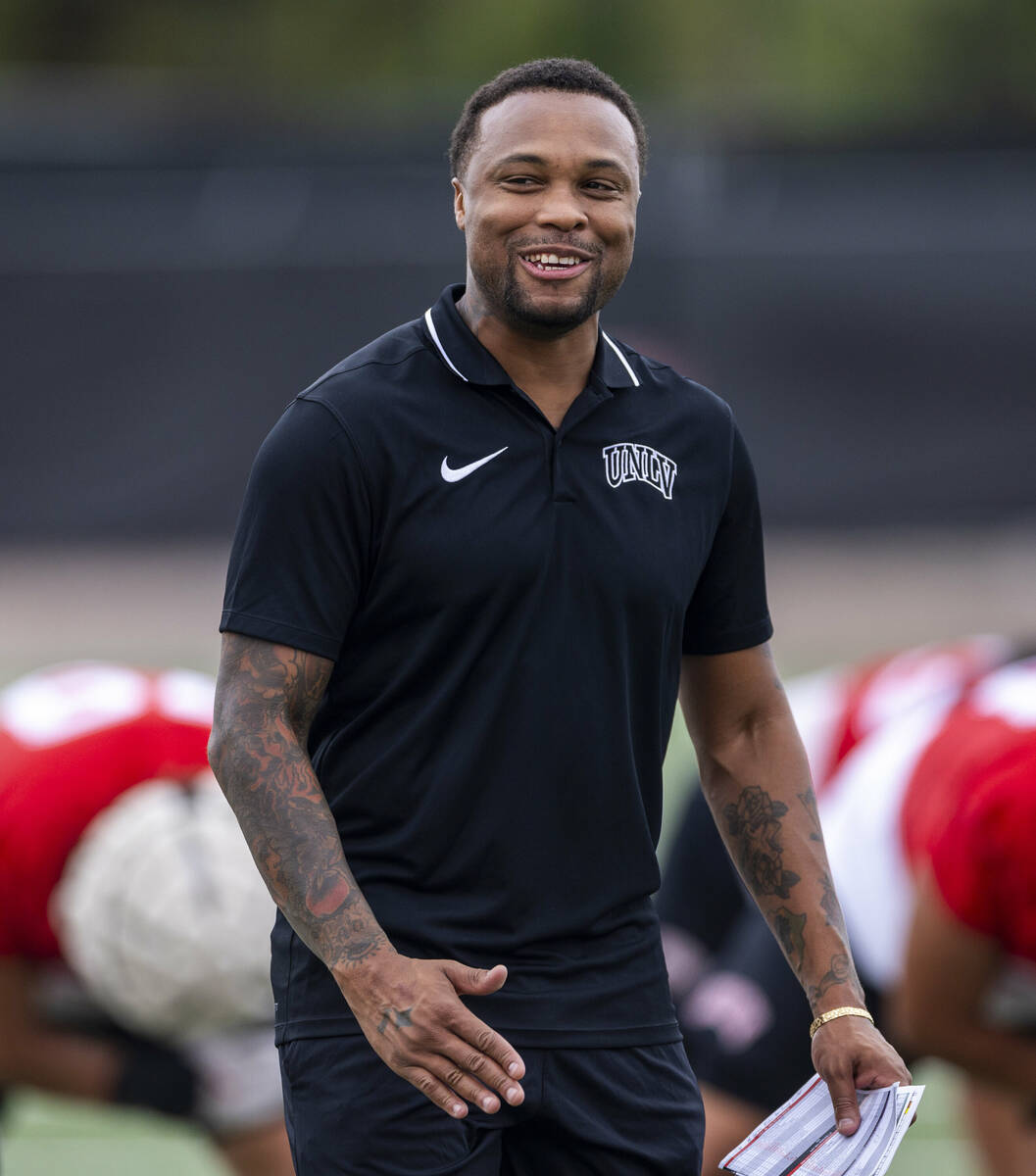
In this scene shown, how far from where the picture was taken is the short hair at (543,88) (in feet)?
9.20

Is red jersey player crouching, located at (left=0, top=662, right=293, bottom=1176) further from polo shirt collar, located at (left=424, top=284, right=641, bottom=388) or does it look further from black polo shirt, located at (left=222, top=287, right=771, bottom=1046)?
polo shirt collar, located at (left=424, top=284, right=641, bottom=388)

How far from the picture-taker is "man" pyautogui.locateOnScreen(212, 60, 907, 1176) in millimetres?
2559

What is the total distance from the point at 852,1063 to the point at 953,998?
115 centimetres

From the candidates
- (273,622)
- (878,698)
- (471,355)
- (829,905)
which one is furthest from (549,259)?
(878,698)

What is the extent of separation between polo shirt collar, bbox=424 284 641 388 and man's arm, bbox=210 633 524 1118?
0.47m

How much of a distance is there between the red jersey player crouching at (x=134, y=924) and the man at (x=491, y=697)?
1212mm

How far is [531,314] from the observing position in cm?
278

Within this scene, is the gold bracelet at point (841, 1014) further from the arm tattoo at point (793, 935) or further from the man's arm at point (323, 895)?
the man's arm at point (323, 895)

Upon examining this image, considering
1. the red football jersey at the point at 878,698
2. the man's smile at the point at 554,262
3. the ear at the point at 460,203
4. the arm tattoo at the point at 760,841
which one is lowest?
the arm tattoo at the point at 760,841

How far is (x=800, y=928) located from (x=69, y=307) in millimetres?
12818

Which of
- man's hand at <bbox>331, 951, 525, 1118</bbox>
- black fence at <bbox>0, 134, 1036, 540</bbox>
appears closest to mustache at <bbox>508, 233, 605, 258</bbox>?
man's hand at <bbox>331, 951, 525, 1118</bbox>

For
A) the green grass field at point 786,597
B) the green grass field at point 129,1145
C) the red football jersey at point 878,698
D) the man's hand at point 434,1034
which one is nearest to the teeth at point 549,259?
the man's hand at point 434,1034

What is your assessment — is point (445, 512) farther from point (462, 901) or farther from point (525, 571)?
point (462, 901)

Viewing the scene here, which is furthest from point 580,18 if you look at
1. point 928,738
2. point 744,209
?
point 928,738
